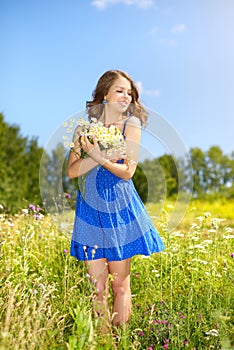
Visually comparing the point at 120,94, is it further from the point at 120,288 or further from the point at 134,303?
the point at 134,303

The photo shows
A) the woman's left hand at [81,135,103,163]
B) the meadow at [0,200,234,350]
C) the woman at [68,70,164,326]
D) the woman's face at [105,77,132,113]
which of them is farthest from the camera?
the woman's face at [105,77,132,113]

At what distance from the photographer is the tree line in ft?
12.1

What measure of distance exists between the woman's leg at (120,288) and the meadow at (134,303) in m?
0.08

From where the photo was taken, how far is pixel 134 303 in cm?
406

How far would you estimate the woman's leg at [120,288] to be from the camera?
3367mm

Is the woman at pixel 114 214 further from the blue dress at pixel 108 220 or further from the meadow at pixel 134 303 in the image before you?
the meadow at pixel 134 303

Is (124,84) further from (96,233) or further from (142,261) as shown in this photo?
(142,261)

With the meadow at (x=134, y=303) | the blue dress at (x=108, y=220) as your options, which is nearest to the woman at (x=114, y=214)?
the blue dress at (x=108, y=220)

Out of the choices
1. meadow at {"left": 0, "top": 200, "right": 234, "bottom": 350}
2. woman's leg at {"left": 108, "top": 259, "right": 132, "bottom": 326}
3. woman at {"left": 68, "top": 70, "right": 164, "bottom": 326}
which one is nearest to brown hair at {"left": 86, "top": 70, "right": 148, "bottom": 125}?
woman at {"left": 68, "top": 70, "right": 164, "bottom": 326}

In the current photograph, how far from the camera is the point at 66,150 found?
3445 millimetres

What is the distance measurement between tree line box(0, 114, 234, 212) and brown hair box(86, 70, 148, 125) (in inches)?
13.0

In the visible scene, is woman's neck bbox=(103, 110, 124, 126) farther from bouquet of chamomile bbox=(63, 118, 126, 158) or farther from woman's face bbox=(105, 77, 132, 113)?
bouquet of chamomile bbox=(63, 118, 126, 158)

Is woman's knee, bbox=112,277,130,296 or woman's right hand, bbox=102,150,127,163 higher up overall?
woman's right hand, bbox=102,150,127,163

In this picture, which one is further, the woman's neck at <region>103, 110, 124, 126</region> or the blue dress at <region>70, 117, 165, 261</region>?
the woman's neck at <region>103, 110, 124, 126</region>
